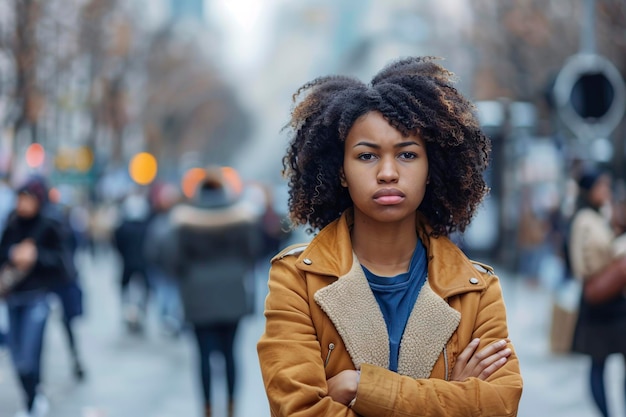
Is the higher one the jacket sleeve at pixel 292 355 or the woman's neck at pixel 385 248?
the woman's neck at pixel 385 248

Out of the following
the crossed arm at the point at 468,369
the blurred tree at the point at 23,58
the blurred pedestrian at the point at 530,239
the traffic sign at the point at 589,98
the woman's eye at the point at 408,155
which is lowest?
the blurred pedestrian at the point at 530,239

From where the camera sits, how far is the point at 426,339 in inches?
125

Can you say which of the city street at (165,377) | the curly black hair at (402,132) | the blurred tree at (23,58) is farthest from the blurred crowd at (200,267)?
the blurred tree at (23,58)

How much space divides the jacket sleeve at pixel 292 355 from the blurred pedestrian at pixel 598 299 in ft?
14.1

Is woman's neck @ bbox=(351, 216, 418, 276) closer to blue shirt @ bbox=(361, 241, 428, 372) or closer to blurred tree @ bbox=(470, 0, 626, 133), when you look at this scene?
blue shirt @ bbox=(361, 241, 428, 372)

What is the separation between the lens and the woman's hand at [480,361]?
10.2ft

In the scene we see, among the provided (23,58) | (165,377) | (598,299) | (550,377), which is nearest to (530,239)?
(23,58)

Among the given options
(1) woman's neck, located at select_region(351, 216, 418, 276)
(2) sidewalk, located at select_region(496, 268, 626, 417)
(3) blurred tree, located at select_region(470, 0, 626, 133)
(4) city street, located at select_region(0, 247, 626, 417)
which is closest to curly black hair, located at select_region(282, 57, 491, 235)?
(1) woman's neck, located at select_region(351, 216, 418, 276)

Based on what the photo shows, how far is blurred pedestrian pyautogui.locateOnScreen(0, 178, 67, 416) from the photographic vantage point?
8.35 meters

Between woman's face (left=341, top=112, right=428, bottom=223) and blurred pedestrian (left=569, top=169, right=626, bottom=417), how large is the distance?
4.16 meters

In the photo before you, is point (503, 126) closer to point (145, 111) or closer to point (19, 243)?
point (19, 243)

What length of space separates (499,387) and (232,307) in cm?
515

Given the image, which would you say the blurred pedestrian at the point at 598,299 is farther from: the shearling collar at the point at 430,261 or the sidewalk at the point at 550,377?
the shearling collar at the point at 430,261

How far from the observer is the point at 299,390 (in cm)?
304
